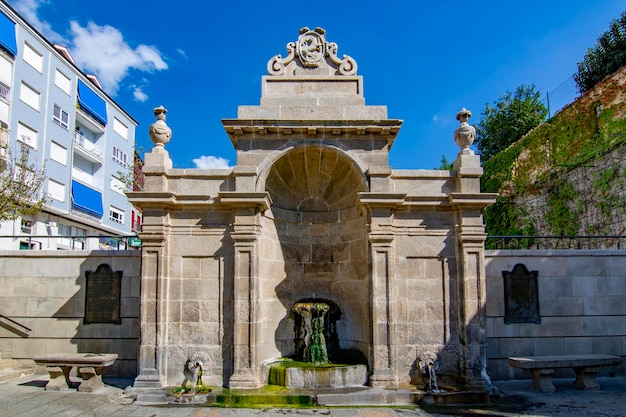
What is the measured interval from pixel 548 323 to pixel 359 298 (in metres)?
4.22

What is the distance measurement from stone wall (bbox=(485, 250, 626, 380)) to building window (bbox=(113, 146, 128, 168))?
28528mm

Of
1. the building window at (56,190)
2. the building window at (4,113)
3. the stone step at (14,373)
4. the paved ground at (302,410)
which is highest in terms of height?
the building window at (4,113)

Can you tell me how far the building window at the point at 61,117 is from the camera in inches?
994

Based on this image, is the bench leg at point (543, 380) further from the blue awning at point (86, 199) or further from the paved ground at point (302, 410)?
the blue awning at point (86, 199)

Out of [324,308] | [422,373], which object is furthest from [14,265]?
[422,373]

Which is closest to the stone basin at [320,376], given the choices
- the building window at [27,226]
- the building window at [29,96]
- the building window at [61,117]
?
the building window at [27,226]

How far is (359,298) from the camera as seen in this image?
9.89m

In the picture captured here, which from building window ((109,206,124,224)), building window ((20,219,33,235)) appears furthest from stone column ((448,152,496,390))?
building window ((109,206,124,224))

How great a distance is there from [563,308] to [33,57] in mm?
25841

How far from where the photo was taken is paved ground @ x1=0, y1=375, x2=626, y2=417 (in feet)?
24.4

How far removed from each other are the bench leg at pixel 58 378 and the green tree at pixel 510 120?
90.5 feet

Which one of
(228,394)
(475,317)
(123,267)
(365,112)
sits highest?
(365,112)

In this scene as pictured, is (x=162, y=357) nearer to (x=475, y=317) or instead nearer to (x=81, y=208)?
(x=475, y=317)

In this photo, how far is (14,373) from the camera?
9781 mm
